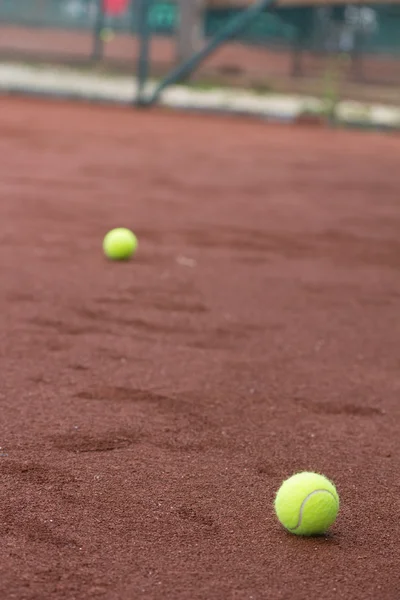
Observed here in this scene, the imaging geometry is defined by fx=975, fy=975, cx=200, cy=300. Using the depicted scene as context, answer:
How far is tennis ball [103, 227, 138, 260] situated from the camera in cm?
544

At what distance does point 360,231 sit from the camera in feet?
22.7

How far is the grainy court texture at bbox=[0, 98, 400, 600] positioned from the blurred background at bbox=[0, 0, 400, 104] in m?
6.53

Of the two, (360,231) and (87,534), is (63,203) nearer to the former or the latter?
(360,231)

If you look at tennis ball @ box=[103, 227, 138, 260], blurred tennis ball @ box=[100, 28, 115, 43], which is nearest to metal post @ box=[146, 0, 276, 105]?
blurred tennis ball @ box=[100, 28, 115, 43]

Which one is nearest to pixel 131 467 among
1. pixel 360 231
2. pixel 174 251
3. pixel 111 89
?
pixel 174 251

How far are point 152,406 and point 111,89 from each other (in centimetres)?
1224

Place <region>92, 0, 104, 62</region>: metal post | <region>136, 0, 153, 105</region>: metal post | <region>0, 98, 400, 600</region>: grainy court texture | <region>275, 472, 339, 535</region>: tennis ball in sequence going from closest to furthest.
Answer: <region>0, 98, 400, 600</region>: grainy court texture
<region>275, 472, 339, 535</region>: tennis ball
<region>136, 0, 153, 105</region>: metal post
<region>92, 0, 104, 62</region>: metal post

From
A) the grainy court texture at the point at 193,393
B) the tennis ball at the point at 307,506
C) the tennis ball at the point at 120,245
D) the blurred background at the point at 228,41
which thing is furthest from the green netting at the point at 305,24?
the tennis ball at the point at 307,506

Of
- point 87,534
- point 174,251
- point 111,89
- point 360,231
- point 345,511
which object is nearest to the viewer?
point 87,534

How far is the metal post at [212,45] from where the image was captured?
14.0 m

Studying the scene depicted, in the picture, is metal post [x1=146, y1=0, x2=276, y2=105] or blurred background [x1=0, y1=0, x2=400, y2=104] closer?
blurred background [x1=0, y1=0, x2=400, y2=104]

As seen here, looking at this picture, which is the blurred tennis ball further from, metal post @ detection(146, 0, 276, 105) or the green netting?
metal post @ detection(146, 0, 276, 105)

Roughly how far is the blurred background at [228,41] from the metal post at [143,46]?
0.07m

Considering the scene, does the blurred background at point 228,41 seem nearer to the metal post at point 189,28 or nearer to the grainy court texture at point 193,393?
the metal post at point 189,28
